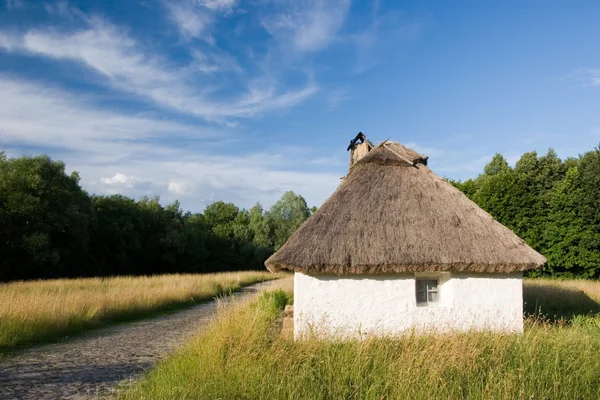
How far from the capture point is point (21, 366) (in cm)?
737

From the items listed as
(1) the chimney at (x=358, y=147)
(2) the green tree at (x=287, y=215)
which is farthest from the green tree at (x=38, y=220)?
(2) the green tree at (x=287, y=215)

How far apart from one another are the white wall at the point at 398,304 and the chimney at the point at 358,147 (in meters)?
4.58

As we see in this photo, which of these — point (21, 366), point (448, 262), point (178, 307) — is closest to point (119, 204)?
point (178, 307)

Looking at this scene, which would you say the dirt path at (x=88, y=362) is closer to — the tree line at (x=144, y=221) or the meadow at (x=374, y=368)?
the meadow at (x=374, y=368)

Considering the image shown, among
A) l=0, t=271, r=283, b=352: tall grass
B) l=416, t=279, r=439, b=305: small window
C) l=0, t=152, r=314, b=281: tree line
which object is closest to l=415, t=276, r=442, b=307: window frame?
l=416, t=279, r=439, b=305: small window

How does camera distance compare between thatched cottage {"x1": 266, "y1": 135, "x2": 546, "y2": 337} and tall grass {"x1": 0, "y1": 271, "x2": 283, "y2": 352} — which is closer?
thatched cottage {"x1": 266, "y1": 135, "x2": 546, "y2": 337}

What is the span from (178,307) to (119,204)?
2325 cm

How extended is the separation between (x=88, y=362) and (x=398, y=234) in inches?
245

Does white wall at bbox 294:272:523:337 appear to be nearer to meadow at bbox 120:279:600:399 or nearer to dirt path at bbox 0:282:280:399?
meadow at bbox 120:279:600:399

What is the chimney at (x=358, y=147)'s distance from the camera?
12336mm

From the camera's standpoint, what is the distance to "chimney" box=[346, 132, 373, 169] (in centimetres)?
1234

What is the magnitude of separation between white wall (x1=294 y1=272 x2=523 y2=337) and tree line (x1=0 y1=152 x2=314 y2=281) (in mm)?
21475

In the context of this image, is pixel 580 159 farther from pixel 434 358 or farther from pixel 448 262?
pixel 434 358

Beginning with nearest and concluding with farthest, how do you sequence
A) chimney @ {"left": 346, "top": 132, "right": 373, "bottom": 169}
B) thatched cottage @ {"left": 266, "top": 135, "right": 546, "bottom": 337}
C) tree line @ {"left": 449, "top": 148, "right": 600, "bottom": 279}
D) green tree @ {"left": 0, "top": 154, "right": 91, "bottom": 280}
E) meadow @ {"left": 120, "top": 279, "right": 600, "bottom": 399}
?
meadow @ {"left": 120, "top": 279, "right": 600, "bottom": 399}, thatched cottage @ {"left": 266, "top": 135, "right": 546, "bottom": 337}, chimney @ {"left": 346, "top": 132, "right": 373, "bottom": 169}, green tree @ {"left": 0, "top": 154, "right": 91, "bottom": 280}, tree line @ {"left": 449, "top": 148, "right": 600, "bottom": 279}
